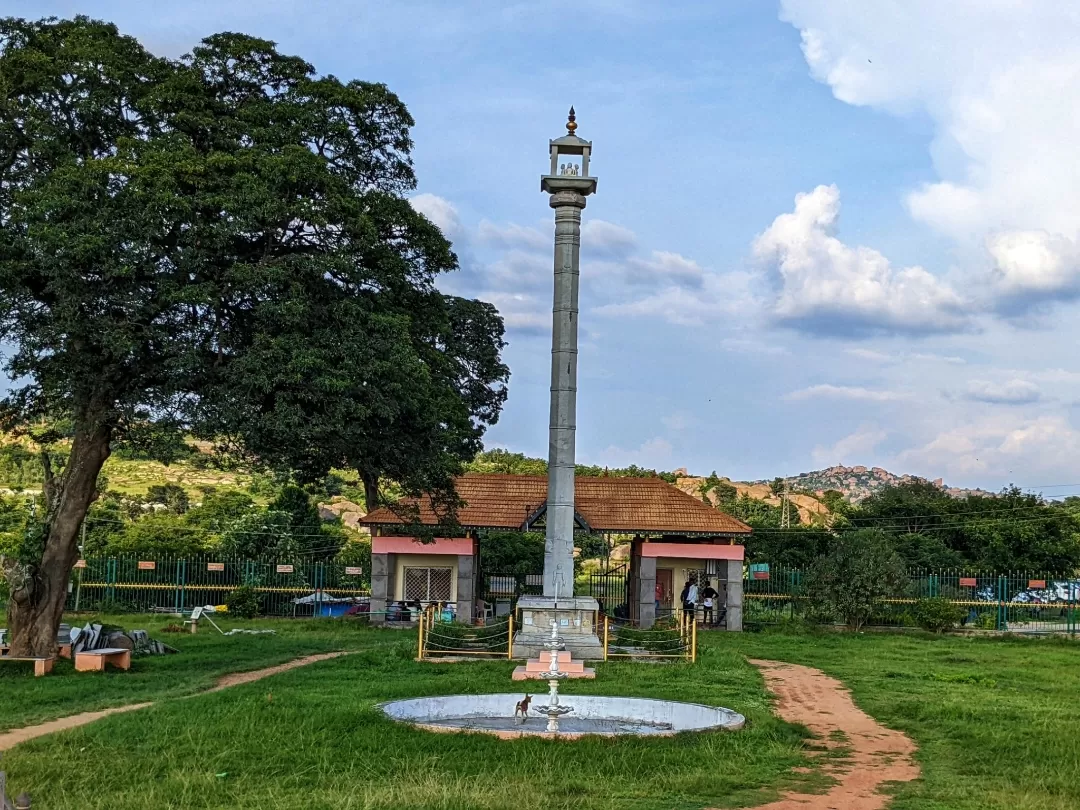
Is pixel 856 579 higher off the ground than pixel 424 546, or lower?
lower

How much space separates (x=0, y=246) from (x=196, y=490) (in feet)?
134

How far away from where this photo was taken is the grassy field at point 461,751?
902cm

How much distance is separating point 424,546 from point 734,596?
25.0 ft

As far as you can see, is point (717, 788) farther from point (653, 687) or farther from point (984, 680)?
point (984, 680)

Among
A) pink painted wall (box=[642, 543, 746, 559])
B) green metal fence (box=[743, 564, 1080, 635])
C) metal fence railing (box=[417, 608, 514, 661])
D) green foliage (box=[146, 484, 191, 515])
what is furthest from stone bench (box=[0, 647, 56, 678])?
green foliage (box=[146, 484, 191, 515])

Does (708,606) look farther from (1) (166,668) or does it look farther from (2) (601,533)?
(1) (166,668)

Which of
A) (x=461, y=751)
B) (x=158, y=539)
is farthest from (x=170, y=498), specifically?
(x=461, y=751)

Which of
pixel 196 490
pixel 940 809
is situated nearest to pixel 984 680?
pixel 940 809

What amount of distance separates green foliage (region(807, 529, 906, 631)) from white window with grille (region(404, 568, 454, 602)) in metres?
9.10

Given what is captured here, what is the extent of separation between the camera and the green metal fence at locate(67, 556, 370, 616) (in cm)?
2973

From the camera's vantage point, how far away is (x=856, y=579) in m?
27.5

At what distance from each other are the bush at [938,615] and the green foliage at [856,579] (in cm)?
96

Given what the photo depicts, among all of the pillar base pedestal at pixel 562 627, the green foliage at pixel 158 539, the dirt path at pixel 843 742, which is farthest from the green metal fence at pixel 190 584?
the dirt path at pixel 843 742

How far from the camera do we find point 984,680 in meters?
17.8
